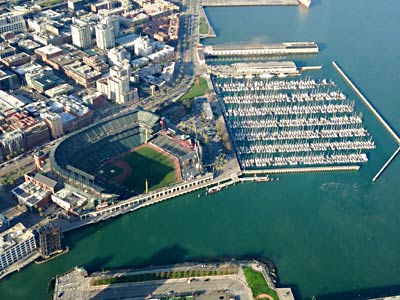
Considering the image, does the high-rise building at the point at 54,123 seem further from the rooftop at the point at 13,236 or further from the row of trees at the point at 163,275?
the row of trees at the point at 163,275

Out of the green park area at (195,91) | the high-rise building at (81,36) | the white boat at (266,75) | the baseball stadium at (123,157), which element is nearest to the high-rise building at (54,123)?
the baseball stadium at (123,157)

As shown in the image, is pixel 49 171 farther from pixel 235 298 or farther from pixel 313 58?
pixel 313 58

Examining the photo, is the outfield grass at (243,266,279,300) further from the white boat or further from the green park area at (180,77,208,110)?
the white boat

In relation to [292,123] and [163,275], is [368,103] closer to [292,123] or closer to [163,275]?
[292,123]

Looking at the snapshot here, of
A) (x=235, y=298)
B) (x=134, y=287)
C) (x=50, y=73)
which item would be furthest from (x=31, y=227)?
(x=50, y=73)

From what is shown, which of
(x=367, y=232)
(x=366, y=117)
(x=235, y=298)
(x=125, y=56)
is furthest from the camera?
(x=125, y=56)

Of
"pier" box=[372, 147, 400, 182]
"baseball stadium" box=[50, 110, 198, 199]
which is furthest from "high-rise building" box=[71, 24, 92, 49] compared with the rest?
"pier" box=[372, 147, 400, 182]
